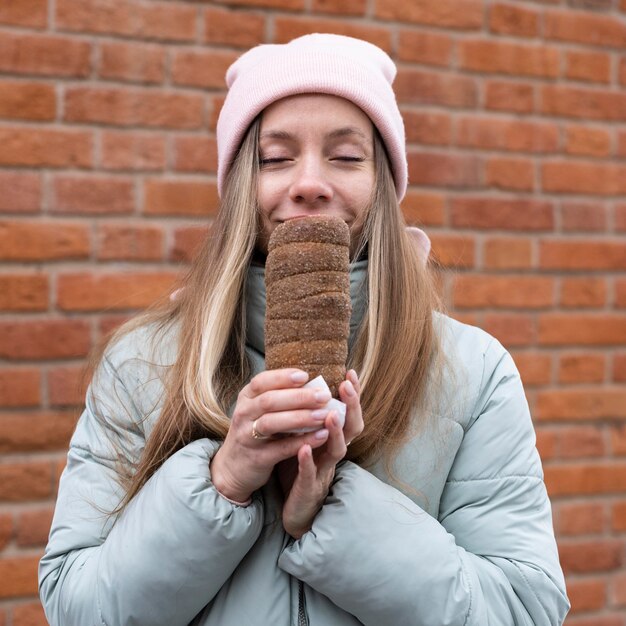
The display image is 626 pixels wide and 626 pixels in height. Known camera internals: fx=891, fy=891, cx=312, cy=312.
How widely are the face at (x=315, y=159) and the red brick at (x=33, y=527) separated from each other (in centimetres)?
118

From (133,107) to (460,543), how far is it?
1552 millimetres

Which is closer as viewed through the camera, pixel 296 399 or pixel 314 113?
pixel 296 399

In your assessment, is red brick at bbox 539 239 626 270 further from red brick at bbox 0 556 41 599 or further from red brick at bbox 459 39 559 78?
red brick at bbox 0 556 41 599

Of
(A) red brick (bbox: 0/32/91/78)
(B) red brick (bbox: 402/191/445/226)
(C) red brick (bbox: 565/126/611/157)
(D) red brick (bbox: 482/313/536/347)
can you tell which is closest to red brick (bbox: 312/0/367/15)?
(B) red brick (bbox: 402/191/445/226)

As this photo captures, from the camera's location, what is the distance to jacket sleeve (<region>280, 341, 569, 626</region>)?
1.42 meters

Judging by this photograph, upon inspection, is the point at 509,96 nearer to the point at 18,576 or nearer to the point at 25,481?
the point at 25,481

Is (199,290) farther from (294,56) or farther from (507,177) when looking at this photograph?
(507,177)

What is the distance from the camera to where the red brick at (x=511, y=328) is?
2.83 m

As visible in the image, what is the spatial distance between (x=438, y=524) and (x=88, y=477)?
640 millimetres

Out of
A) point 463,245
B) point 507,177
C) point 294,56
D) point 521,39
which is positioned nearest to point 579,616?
point 463,245

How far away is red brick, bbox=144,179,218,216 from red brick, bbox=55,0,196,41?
413mm

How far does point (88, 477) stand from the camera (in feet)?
5.36

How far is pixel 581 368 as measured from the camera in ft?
9.62

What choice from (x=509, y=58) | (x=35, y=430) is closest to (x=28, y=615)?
(x=35, y=430)
